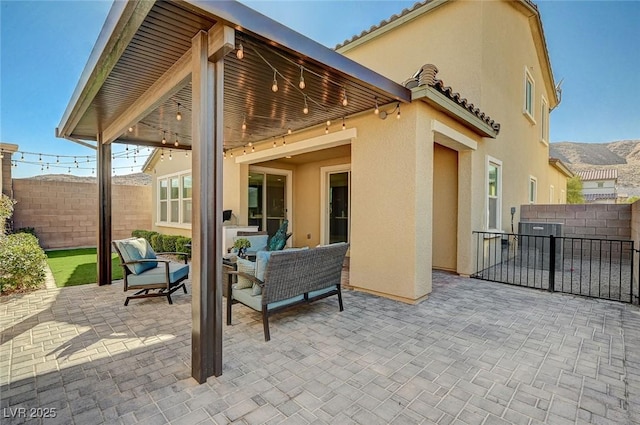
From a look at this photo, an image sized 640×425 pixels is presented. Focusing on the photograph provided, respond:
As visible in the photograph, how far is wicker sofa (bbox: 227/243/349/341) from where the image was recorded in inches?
133

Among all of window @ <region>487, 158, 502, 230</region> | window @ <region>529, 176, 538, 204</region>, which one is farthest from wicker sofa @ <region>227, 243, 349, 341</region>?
window @ <region>529, 176, 538, 204</region>

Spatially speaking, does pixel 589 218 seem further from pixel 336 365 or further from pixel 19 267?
pixel 19 267

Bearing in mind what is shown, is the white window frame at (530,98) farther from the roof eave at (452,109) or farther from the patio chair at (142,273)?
the patio chair at (142,273)

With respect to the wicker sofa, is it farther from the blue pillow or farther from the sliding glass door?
the sliding glass door

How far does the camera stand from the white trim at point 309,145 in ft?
18.4

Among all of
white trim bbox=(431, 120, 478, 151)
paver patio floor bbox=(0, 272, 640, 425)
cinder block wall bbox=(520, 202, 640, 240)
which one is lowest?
paver patio floor bbox=(0, 272, 640, 425)

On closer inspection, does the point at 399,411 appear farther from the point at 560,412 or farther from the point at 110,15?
the point at 110,15

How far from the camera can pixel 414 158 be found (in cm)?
464

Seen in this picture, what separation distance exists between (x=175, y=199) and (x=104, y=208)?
212 inches

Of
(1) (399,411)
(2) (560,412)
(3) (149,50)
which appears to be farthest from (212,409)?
(3) (149,50)

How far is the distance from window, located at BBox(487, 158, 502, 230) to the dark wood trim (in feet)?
27.2

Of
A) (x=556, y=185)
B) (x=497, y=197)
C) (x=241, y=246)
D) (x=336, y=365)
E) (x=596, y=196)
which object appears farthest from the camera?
(x=596, y=196)

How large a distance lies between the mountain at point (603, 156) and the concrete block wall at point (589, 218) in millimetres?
35657

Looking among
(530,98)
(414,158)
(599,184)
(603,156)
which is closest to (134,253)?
(414,158)
